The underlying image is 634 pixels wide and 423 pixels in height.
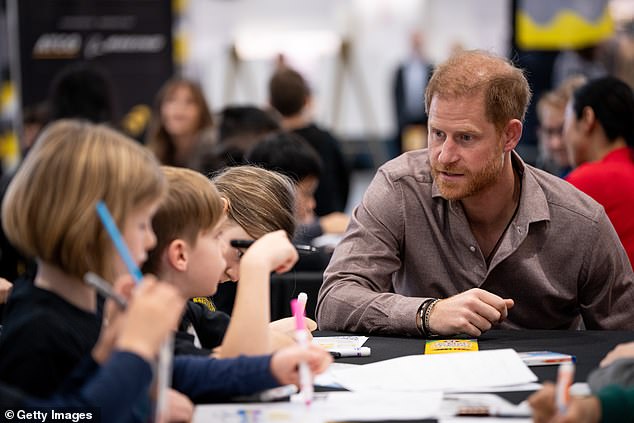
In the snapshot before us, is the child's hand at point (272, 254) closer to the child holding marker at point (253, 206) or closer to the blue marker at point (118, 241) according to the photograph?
the blue marker at point (118, 241)

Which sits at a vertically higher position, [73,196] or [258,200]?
[73,196]

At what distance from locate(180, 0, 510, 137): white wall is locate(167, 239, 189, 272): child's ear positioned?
34.6ft

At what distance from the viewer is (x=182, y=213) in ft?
6.27

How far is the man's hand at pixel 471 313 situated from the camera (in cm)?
222

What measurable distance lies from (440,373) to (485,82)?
940 millimetres

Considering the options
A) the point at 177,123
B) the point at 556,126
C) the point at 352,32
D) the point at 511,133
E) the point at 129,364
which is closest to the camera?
the point at 129,364

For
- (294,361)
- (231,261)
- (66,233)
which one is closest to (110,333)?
(66,233)

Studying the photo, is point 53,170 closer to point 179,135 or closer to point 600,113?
point 600,113

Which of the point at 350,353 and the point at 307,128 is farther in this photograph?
the point at 307,128

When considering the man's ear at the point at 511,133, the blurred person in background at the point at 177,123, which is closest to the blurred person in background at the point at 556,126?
the blurred person in background at the point at 177,123

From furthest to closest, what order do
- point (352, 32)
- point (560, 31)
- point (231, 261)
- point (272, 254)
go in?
point (352, 32), point (560, 31), point (231, 261), point (272, 254)

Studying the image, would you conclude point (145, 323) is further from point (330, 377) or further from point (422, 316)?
point (422, 316)

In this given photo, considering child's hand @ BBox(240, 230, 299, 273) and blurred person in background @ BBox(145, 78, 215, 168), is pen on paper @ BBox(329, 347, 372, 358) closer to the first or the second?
child's hand @ BBox(240, 230, 299, 273)

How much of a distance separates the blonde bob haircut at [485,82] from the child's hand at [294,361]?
1.08 metres
